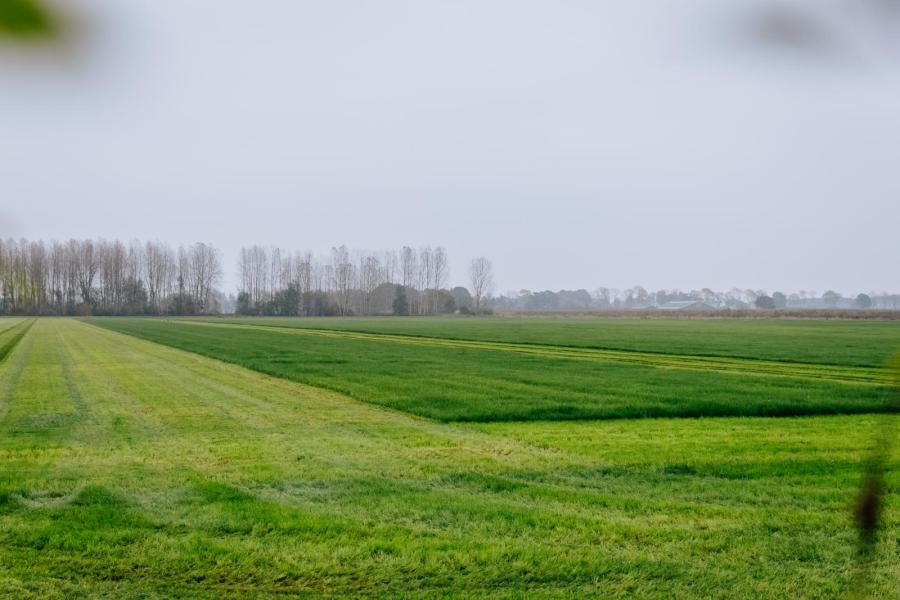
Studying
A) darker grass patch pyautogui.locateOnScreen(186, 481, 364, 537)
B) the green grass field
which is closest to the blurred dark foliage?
the green grass field

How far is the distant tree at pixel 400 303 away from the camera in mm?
141875

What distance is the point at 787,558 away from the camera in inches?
222

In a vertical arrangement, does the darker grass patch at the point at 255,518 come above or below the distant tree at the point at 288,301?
Result: below

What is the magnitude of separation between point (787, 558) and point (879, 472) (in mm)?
5579

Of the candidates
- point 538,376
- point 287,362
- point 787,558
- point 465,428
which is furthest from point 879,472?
point 287,362

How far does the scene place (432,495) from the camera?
296 inches

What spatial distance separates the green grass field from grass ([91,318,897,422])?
16 cm

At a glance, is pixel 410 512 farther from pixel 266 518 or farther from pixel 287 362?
pixel 287 362

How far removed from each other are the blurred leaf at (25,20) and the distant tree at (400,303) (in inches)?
5522

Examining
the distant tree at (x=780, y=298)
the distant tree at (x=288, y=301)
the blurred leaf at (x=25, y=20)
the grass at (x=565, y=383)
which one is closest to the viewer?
the blurred leaf at (x=25, y=20)

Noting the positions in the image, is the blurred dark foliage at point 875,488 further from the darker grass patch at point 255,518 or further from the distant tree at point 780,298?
the darker grass patch at point 255,518

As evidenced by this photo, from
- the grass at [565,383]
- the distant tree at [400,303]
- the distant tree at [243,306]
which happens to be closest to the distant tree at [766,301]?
the grass at [565,383]

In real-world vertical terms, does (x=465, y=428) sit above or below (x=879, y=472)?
below

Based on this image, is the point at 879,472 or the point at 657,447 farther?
the point at 657,447
